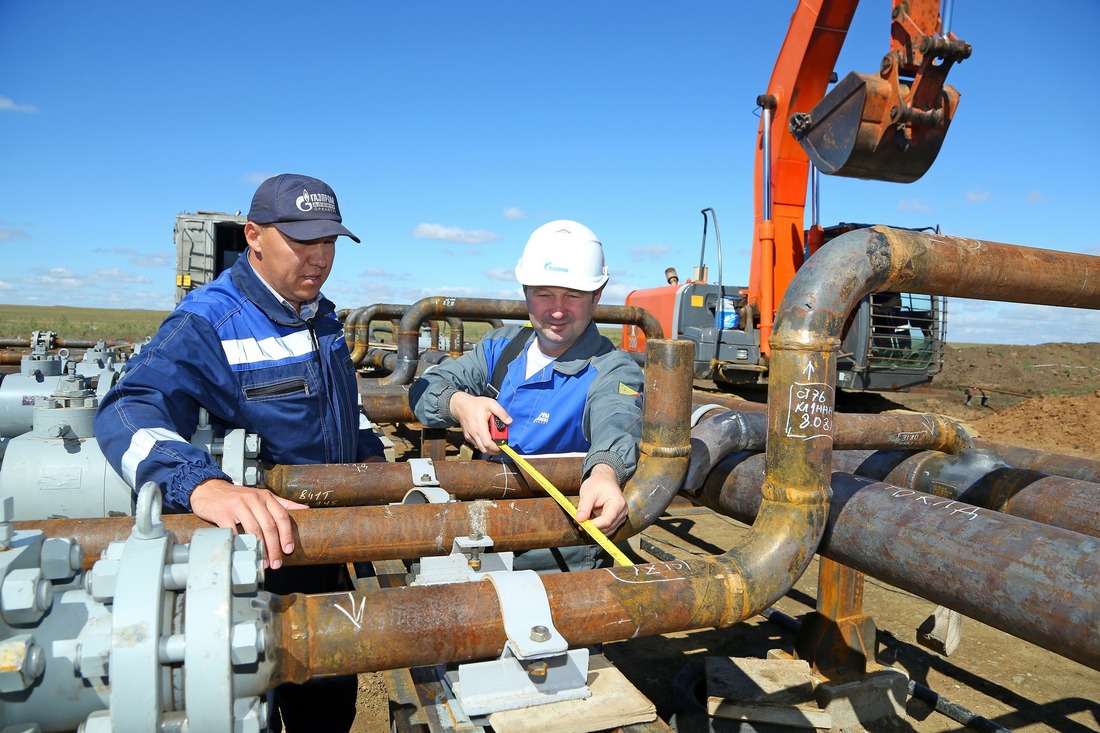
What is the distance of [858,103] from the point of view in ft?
12.1

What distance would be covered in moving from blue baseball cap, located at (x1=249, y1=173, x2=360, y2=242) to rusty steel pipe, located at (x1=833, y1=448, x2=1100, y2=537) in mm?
1771

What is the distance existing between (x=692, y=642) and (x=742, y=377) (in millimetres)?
6383

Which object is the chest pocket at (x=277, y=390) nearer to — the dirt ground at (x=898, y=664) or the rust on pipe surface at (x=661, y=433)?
the rust on pipe surface at (x=661, y=433)

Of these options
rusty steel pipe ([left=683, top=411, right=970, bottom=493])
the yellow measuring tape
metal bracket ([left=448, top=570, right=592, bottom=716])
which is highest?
rusty steel pipe ([left=683, top=411, right=970, bottom=493])

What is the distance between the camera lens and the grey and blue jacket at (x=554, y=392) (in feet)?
7.29

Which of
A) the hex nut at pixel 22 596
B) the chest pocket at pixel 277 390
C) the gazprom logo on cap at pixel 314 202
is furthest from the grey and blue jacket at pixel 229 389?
the hex nut at pixel 22 596

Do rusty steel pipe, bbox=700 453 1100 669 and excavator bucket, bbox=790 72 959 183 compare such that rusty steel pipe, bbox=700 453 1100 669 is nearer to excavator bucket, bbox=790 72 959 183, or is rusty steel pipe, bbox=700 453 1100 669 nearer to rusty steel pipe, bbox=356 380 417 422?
rusty steel pipe, bbox=356 380 417 422

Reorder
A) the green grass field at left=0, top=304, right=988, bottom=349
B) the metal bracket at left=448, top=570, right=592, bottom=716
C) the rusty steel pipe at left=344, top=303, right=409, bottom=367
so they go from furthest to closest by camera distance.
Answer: the green grass field at left=0, top=304, right=988, bottom=349
the rusty steel pipe at left=344, top=303, right=409, bottom=367
the metal bracket at left=448, top=570, right=592, bottom=716

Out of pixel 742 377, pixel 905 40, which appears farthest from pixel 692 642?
pixel 742 377

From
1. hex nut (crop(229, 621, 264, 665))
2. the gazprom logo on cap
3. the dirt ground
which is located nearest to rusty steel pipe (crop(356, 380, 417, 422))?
the dirt ground

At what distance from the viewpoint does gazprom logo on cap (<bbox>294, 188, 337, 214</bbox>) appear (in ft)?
6.93

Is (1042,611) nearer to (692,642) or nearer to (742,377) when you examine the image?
(692,642)

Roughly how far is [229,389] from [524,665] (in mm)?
1260

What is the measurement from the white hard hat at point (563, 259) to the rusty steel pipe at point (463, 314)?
2.40 m
